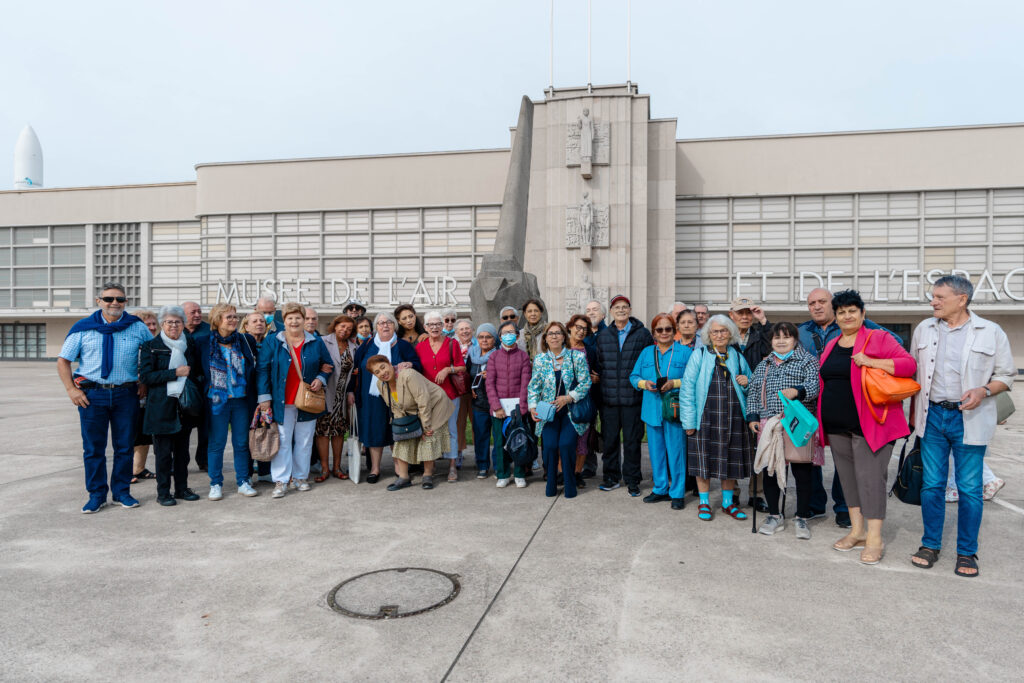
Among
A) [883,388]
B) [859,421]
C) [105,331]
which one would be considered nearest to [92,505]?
[105,331]

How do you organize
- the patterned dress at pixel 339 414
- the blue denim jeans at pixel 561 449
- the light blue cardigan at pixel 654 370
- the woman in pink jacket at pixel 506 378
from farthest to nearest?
1. the patterned dress at pixel 339 414
2. the woman in pink jacket at pixel 506 378
3. the blue denim jeans at pixel 561 449
4. the light blue cardigan at pixel 654 370

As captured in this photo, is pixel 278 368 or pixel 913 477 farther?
pixel 278 368

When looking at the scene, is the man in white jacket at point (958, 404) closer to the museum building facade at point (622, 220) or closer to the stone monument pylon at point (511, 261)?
the stone monument pylon at point (511, 261)

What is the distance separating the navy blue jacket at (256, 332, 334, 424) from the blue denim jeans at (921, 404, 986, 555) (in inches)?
205

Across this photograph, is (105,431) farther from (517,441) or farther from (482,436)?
(517,441)

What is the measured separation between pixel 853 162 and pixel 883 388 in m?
33.6

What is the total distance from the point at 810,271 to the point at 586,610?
1336 inches

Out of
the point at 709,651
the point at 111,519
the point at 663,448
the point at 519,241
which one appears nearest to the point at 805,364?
the point at 663,448

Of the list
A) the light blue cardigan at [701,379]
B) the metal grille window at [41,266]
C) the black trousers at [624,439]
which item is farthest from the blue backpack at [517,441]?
the metal grille window at [41,266]

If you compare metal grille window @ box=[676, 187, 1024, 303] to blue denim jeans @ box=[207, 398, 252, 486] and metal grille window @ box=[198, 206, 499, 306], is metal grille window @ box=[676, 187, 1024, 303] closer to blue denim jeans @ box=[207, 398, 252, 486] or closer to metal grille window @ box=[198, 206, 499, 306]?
metal grille window @ box=[198, 206, 499, 306]

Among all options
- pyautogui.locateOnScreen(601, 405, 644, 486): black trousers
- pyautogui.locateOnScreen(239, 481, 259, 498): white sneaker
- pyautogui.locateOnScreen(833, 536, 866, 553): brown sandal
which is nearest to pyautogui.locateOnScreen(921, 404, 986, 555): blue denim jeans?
pyautogui.locateOnScreen(833, 536, 866, 553): brown sandal

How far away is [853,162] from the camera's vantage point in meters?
32.1

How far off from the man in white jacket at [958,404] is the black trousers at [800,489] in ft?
2.63

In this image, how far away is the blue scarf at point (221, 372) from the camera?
5.73m
